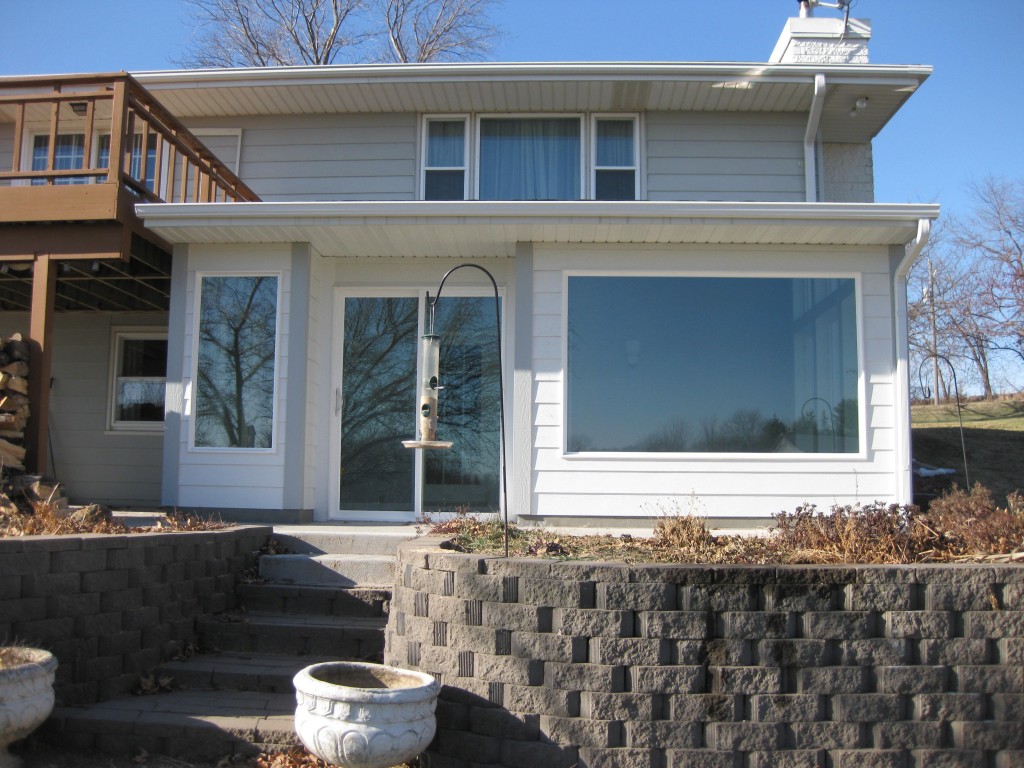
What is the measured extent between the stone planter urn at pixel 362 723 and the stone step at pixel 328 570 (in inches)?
80.0

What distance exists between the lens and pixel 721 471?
7.04 m

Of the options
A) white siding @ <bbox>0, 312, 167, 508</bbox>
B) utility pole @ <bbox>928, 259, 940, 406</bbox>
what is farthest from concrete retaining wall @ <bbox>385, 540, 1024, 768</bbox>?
utility pole @ <bbox>928, 259, 940, 406</bbox>

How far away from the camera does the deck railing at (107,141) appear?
6.92 m

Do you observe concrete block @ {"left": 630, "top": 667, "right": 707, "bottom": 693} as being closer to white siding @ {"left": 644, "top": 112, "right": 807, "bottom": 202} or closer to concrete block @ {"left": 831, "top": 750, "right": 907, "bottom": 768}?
concrete block @ {"left": 831, "top": 750, "right": 907, "bottom": 768}

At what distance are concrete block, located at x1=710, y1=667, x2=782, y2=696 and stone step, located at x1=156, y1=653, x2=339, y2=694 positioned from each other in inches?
90.0

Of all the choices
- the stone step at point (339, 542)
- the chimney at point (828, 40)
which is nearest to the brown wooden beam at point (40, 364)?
the stone step at point (339, 542)

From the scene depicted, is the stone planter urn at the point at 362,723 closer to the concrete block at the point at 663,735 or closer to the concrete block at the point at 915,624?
the concrete block at the point at 663,735

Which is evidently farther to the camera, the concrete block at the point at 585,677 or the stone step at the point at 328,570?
the stone step at the point at 328,570

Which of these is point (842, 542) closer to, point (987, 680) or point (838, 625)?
point (838, 625)

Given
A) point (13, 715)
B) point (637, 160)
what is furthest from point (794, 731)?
point (637, 160)

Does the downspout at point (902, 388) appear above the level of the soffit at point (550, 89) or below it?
below

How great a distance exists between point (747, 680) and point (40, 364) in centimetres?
603

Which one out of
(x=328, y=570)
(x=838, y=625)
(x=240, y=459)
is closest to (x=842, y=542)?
(x=838, y=625)

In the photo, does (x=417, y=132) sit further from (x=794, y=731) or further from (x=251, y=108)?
(x=794, y=731)
